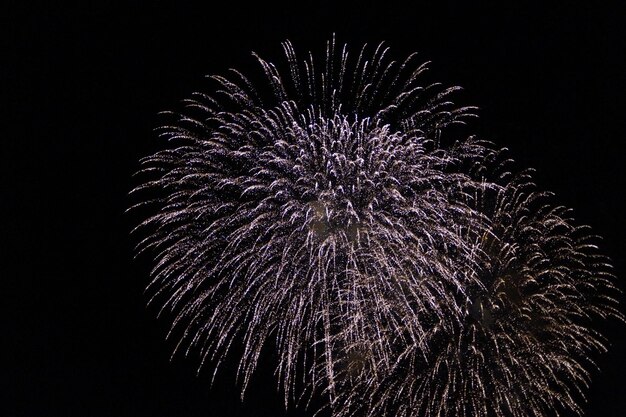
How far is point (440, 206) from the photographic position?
94.4 feet

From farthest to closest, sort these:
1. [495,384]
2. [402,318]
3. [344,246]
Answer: [495,384], [402,318], [344,246]

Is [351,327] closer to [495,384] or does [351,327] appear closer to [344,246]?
[344,246]

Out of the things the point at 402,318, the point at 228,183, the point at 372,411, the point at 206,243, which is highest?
the point at 228,183

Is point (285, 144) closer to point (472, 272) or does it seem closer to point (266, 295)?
point (266, 295)

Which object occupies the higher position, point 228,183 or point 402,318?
point 228,183

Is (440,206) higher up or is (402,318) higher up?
(440,206)

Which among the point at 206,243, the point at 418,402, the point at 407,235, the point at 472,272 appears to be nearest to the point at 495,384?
the point at 418,402

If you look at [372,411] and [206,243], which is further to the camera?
[372,411]

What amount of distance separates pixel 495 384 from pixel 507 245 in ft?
17.7

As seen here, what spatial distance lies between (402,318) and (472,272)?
292 cm

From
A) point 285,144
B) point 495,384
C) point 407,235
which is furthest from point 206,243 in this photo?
point 495,384

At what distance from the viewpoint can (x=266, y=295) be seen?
2897cm

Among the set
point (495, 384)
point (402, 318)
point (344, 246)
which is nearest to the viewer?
point (344, 246)

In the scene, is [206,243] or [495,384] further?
[495,384]
